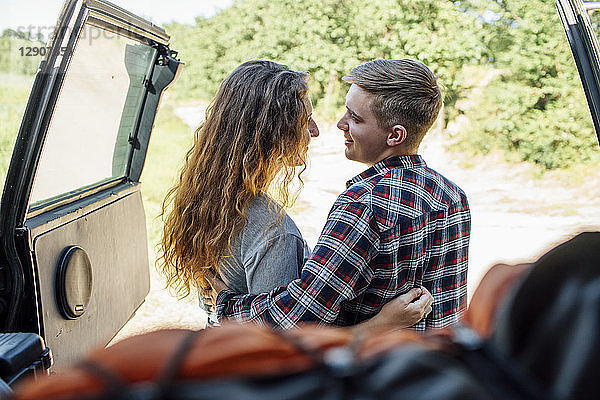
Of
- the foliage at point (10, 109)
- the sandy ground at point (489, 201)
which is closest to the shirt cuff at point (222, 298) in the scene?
the foliage at point (10, 109)

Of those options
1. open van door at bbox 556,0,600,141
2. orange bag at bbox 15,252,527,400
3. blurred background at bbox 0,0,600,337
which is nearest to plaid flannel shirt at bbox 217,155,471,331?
open van door at bbox 556,0,600,141

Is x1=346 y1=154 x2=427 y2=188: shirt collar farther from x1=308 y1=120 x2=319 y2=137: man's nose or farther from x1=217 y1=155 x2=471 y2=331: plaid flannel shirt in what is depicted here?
x1=308 y1=120 x2=319 y2=137: man's nose

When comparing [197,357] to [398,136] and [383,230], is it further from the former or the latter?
[398,136]

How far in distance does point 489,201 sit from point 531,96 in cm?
271

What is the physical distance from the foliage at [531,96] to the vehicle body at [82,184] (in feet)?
33.3

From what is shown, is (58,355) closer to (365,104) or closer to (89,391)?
(365,104)

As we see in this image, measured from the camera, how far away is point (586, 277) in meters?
0.68

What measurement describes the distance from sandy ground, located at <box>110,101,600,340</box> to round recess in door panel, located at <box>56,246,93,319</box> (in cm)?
380

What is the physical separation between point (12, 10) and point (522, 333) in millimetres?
2017

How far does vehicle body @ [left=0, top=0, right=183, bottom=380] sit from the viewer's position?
1957 mm

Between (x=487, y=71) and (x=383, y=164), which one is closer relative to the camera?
(x=383, y=164)

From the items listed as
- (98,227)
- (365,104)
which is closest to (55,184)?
(98,227)

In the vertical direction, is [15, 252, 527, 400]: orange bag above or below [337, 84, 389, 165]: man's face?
below

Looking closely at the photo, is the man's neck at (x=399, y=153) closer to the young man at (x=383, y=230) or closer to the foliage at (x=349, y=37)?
the young man at (x=383, y=230)
